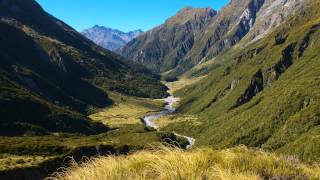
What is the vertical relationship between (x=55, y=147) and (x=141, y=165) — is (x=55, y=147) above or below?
above

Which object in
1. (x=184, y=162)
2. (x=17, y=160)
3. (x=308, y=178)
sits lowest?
(x=308, y=178)

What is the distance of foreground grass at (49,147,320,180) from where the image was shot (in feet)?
35.7

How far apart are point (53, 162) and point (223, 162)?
476 feet

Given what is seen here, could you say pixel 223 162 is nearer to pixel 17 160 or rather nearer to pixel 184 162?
pixel 184 162

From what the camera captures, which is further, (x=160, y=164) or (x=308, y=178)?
(x=160, y=164)

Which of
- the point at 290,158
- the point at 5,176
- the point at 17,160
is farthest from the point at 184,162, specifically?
the point at 17,160

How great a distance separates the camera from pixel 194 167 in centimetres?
1130

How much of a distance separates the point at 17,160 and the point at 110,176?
14335 centimetres

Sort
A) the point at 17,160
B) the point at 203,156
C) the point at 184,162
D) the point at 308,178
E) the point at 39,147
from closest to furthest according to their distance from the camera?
1. the point at 308,178
2. the point at 184,162
3. the point at 203,156
4. the point at 17,160
5. the point at 39,147

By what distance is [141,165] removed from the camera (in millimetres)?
12430

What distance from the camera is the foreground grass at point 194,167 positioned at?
1088 cm

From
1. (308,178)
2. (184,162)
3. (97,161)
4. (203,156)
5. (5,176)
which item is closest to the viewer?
(308,178)

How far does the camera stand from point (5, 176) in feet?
380

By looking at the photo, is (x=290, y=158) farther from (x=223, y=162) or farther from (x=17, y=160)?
(x=17, y=160)
